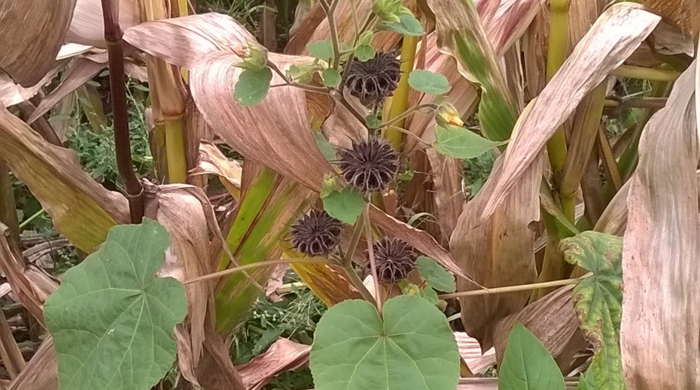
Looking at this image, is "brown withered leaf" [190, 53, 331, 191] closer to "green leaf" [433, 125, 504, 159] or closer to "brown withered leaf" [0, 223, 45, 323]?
"green leaf" [433, 125, 504, 159]

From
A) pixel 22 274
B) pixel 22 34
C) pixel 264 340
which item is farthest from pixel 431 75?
pixel 264 340

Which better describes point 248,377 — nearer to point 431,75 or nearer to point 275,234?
point 275,234

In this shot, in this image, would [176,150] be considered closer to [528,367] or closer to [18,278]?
[18,278]

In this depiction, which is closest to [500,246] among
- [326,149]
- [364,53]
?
[326,149]

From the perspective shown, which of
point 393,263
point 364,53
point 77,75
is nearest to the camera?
point 364,53

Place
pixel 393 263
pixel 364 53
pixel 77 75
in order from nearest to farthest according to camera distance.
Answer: pixel 364 53, pixel 393 263, pixel 77 75

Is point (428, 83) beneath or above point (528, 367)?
above

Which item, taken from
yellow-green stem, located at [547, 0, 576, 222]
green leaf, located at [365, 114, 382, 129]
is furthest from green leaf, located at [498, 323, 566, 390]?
yellow-green stem, located at [547, 0, 576, 222]
